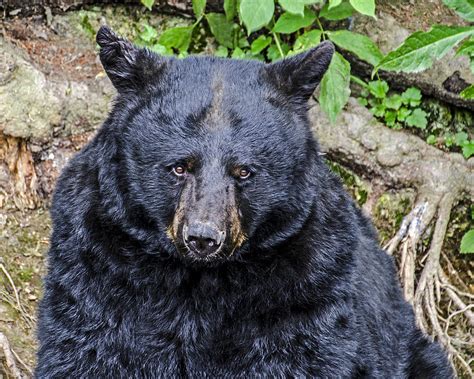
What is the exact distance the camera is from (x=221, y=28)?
621 centimetres

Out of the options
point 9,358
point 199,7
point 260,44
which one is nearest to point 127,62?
point 9,358

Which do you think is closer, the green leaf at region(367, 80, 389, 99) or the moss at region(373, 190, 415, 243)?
the green leaf at region(367, 80, 389, 99)

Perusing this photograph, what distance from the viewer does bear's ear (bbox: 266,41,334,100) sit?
4.05m

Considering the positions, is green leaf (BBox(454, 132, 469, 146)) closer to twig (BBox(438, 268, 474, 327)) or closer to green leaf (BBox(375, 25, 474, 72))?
twig (BBox(438, 268, 474, 327))

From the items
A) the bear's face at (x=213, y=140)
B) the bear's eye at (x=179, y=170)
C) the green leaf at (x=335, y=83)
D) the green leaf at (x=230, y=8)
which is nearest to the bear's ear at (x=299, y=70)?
the bear's face at (x=213, y=140)

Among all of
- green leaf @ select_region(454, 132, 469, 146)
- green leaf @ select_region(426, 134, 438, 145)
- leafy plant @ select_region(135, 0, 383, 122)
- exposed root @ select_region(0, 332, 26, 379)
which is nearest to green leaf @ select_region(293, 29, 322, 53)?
leafy plant @ select_region(135, 0, 383, 122)

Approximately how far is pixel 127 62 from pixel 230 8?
7.04 feet

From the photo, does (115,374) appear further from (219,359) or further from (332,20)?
(332,20)

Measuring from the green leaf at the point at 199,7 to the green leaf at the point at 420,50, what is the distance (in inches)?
59.4

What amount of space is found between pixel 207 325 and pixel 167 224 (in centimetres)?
46

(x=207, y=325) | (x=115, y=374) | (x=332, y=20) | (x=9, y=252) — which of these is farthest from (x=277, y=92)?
(x=9, y=252)

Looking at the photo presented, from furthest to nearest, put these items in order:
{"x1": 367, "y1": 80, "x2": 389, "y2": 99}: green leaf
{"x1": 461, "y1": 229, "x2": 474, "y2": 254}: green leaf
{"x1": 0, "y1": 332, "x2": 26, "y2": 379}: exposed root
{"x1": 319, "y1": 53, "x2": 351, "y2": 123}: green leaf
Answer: {"x1": 367, "y1": 80, "x2": 389, "y2": 99}: green leaf
{"x1": 461, "y1": 229, "x2": 474, "y2": 254}: green leaf
{"x1": 319, "y1": 53, "x2": 351, "y2": 123}: green leaf
{"x1": 0, "y1": 332, "x2": 26, "y2": 379}: exposed root

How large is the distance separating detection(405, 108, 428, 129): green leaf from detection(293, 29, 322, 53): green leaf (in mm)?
965

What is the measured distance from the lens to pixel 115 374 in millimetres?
4152
